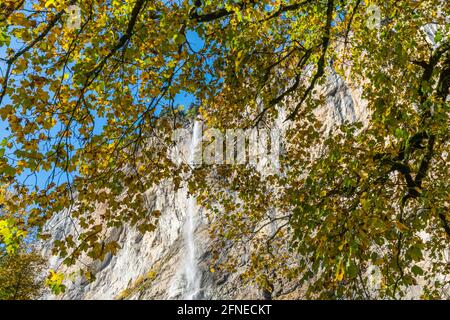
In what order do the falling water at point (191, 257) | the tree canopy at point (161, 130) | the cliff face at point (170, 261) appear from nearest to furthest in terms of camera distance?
the tree canopy at point (161, 130) < the cliff face at point (170, 261) < the falling water at point (191, 257)

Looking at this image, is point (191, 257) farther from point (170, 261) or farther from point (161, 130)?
point (161, 130)

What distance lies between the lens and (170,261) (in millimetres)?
38281

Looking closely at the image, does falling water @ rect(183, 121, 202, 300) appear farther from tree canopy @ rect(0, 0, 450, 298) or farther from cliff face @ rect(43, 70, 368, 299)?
tree canopy @ rect(0, 0, 450, 298)

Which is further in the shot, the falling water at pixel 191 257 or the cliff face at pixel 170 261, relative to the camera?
the falling water at pixel 191 257

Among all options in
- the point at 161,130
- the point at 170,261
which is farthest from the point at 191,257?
the point at 161,130

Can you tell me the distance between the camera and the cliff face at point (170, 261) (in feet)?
103

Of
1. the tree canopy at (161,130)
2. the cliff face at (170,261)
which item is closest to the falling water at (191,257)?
the cliff face at (170,261)

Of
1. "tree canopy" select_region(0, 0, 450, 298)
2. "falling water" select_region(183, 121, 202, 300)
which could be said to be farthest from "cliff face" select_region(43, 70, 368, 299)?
"tree canopy" select_region(0, 0, 450, 298)

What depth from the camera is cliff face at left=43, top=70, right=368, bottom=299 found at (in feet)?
103

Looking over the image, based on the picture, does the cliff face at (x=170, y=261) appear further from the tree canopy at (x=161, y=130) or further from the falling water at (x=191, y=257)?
the tree canopy at (x=161, y=130)

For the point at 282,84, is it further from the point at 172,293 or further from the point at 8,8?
the point at 172,293

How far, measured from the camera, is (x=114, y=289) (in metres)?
42.8

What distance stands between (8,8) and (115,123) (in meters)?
2.67
